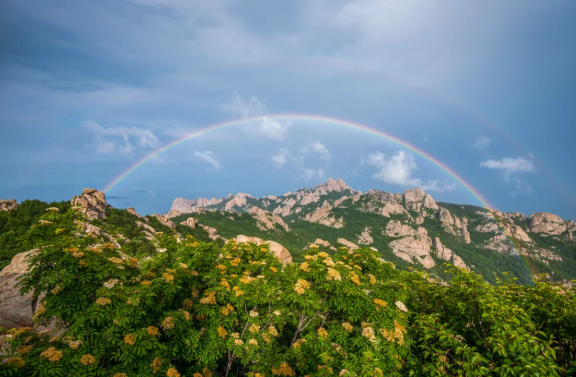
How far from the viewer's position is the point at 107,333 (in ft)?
24.4

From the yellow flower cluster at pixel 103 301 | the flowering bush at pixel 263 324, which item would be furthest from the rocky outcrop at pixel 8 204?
the yellow flower cluster at pixel 103 301

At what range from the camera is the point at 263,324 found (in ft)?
36.0

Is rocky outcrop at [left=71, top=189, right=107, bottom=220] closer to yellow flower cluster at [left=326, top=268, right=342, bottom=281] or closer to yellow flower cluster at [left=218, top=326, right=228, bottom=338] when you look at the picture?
yellow flower cluster at [left=218, top=326, right=228, bottom=338]

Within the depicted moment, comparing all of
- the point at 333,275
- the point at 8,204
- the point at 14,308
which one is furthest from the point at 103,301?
the point at 8,204

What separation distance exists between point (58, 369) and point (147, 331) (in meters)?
2.08

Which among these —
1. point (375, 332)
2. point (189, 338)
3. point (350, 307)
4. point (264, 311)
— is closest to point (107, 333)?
point (189, 338)

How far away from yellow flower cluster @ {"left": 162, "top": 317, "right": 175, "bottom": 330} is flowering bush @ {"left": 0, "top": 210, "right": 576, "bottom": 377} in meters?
0.03

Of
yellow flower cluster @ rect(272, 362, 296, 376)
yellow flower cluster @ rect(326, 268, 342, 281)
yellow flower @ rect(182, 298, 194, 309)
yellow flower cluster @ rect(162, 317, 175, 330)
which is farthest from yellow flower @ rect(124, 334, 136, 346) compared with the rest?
yellow flower cluster @ rect(326, 268, 342, 281)

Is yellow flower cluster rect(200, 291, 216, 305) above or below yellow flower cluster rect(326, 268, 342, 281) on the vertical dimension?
below

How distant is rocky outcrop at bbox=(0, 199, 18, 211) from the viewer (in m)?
65.2

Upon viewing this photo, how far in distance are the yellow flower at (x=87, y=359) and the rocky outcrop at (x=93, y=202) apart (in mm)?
83558

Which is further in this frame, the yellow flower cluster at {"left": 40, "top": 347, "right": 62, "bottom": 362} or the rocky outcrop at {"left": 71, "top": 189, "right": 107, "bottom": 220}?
the rocky outcrop at {"left": 71, "top": 189, "right": 107, "bottom": 220}

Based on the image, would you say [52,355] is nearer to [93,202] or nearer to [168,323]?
[168,323]

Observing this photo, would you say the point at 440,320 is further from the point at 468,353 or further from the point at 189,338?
the point at 189,338
